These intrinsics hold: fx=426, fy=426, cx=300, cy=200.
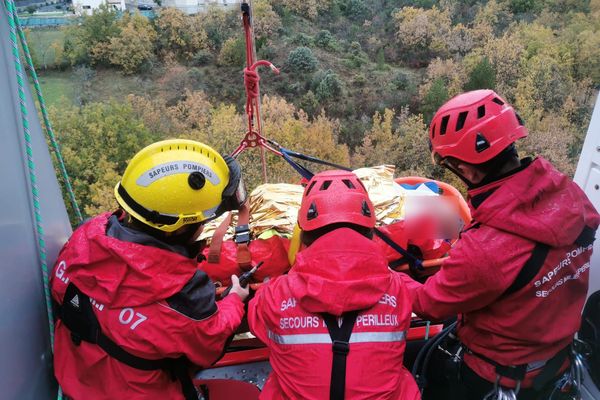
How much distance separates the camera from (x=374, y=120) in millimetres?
15766

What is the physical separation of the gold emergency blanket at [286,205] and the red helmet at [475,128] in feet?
1.85

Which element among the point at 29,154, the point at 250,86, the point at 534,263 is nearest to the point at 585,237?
the point at 534,263

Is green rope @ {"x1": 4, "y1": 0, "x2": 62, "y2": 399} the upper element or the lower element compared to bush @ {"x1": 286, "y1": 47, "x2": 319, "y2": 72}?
upper

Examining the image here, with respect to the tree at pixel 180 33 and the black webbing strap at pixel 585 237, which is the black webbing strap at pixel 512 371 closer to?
the black webbing strap at pixel 585 237

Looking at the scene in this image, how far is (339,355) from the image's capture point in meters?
1.17

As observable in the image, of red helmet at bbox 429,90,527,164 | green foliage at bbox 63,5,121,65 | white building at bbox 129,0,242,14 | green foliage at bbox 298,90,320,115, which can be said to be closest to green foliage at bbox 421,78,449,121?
green foliage at bbox 298,90,320,115

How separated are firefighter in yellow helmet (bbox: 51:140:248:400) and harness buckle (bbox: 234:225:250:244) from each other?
480mm

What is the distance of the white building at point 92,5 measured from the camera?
29.1 feet

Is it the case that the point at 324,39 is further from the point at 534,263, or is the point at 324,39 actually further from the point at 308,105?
the point at 534,263

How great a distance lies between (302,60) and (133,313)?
49.6 feet

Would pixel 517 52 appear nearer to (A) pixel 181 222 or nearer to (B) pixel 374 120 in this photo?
(B) pixel 374 120

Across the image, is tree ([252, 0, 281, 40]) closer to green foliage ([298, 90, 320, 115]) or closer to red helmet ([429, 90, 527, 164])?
green foliage ([298, 90, 320, 115])

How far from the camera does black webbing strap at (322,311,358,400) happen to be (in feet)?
3.83

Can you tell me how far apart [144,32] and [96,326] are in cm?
1127
